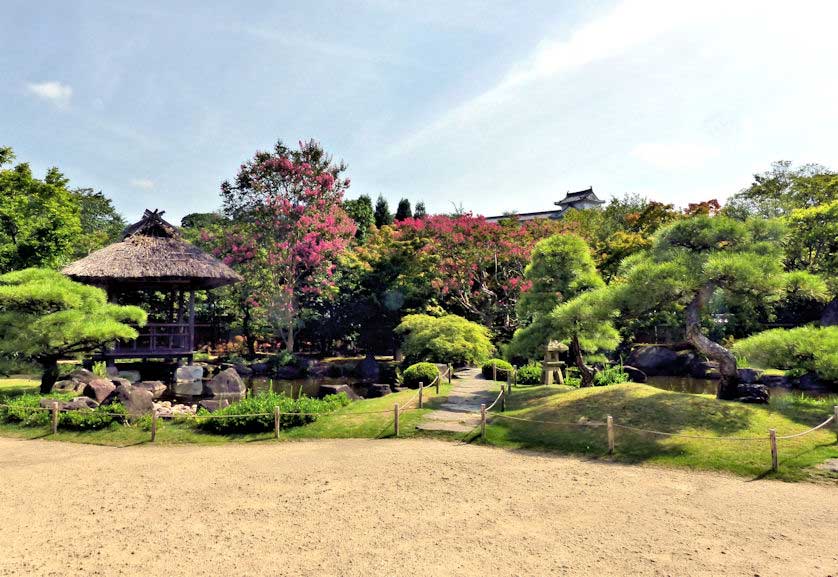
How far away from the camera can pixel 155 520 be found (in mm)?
7430

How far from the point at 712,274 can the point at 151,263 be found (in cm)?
2256

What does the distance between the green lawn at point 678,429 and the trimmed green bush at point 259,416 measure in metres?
5.07

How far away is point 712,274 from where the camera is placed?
11570 millimetres

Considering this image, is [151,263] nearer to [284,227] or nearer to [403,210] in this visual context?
[284,227]

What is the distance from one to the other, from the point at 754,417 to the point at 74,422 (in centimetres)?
1708

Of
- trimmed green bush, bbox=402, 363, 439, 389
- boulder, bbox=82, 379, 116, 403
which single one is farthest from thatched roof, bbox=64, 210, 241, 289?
trimmed green bush, bbox=402, 363, 439, 389

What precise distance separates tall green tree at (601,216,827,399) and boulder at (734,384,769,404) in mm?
170

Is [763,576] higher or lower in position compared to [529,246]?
Answer: lower

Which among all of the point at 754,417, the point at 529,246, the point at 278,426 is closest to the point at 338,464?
the point at 278,426

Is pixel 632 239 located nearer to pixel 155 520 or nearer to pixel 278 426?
pixel 278 426

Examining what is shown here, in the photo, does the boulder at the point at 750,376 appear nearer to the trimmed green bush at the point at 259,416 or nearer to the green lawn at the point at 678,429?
the green lawn at the point at 678,429

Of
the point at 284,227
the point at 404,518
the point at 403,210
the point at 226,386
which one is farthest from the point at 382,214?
the point at 404,518

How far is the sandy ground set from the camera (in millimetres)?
6020

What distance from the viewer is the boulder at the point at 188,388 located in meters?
22.4
